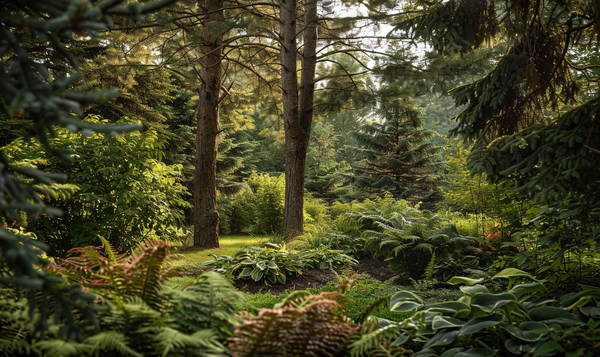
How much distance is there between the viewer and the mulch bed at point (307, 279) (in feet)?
13.9

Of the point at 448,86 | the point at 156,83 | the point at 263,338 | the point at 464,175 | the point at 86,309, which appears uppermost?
the point at 156,83

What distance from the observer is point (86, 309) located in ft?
3.20

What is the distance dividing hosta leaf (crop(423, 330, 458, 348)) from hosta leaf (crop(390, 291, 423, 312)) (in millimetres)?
347

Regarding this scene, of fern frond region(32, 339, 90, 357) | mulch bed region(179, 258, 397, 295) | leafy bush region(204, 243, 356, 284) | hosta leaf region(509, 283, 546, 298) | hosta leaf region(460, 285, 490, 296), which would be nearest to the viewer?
fern frond region(32, 339, 90, 357)

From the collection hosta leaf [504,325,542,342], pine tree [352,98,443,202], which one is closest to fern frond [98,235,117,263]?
hosta leaf [504,325,542,342]

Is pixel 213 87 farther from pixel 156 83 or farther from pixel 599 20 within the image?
pixel 599 20

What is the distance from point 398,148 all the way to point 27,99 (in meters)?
15.2

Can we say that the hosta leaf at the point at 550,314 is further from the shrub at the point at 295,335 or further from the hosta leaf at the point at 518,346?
the shrub at the point at 295,335

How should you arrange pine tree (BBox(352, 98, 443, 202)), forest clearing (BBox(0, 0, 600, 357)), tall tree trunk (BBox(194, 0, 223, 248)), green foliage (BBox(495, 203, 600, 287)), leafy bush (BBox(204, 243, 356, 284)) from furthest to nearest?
pine tree (BBox(352, 98, 443, 202))
tall tree trunk (BBox(194, 0, 223, 248))
leafy bush (BBox(204, 243, 356, 284))
green foliage (BBox(495, 203, 600, 287))
forest clearing (BBox(0, 0, 600, 357))

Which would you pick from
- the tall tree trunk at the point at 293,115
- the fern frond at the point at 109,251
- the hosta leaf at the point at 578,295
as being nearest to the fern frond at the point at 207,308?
the fern frond at the point at 109,251

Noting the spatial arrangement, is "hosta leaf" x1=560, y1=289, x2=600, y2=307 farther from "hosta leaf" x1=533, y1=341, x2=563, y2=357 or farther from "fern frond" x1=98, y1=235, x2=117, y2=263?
"fern frond" x1=98, y1=235, x2=117, y2=263

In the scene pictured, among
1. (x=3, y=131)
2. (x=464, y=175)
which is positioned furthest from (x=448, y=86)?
(x=3, y=131)

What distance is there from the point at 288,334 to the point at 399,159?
1461cm

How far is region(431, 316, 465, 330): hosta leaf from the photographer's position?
1.91 m
